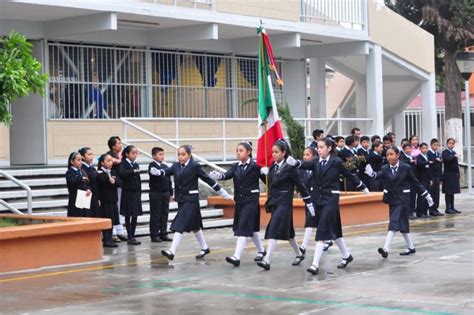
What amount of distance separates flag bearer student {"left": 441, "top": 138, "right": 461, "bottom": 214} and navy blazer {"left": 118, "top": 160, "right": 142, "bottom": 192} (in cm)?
816

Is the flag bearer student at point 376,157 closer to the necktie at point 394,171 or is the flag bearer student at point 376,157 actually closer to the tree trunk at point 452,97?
the necktie at point 394,171

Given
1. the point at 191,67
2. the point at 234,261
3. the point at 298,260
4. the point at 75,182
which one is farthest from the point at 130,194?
the point at 191,67

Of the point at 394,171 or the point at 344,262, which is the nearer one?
the point at 344,262

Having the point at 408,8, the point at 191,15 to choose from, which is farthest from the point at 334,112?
the point at 191,15

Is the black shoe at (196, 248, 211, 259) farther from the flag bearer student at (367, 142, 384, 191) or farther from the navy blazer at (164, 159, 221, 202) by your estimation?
the flag bearer student at (367, 142, 384, 191)

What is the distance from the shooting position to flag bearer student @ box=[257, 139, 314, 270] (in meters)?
13.0

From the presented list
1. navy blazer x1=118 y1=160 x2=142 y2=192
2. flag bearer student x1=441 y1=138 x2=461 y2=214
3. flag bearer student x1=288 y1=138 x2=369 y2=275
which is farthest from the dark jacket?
flag bearer student x1=441 y1=138 x2=461 y2=214

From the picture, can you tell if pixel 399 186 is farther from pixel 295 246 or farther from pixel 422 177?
pixel 422 177

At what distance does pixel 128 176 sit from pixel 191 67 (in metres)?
8.87

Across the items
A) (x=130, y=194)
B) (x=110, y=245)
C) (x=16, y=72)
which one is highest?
(x=16, y=72)

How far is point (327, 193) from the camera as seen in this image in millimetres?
12875

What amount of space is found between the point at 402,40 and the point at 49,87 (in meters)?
11.0

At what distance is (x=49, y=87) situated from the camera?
21359mm

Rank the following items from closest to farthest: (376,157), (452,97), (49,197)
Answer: (49,197)
(376,157)
(452,97)
